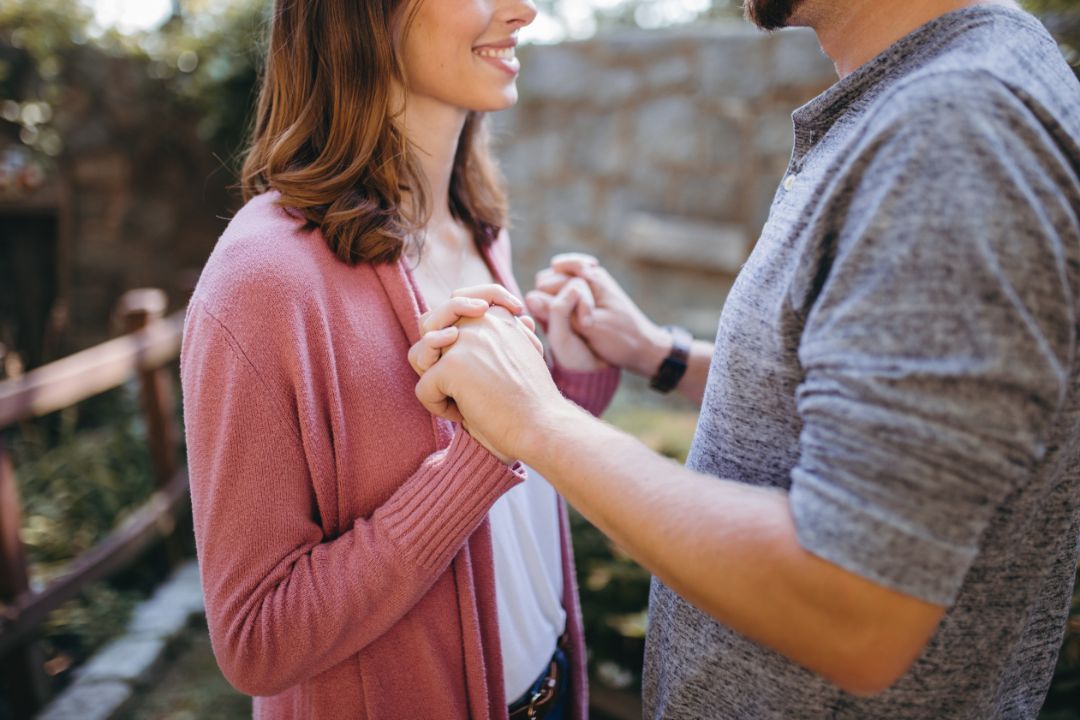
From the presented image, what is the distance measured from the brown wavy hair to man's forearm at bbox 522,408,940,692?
58 centimetres

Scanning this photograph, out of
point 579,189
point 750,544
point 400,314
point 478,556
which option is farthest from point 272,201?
point 579,189

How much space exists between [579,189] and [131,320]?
8.78ft

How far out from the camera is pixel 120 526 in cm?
387

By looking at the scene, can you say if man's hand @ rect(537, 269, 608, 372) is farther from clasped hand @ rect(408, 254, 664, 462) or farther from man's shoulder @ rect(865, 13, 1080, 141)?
man's shoulder @ rect(865, 13, 1080, 141)

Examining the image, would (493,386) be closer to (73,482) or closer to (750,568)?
(750,568)

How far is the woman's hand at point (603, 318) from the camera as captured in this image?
1610 millimetres

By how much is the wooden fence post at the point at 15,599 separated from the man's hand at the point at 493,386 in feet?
7.53

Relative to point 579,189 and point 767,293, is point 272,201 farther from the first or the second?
point 579,189

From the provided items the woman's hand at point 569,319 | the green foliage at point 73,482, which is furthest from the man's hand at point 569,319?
the green foliage at point 73,482

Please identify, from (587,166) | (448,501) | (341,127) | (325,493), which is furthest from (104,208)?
(448,501)

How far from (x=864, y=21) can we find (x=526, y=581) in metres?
1.01

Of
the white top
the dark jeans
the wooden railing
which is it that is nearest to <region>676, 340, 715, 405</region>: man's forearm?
the white top

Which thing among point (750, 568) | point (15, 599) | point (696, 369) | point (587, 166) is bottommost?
point (15, 599)

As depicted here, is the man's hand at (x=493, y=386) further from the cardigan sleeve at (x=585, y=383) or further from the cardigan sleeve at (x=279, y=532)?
the cardigan sleeve at (x=585, y=383)
